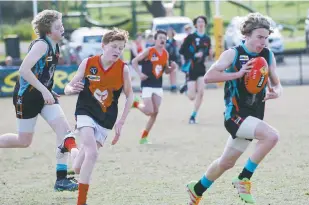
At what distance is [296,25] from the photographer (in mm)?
41594

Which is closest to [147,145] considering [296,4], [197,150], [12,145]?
[197,150]

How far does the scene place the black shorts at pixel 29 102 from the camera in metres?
8.23

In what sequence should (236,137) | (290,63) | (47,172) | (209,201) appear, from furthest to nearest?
(290,63), (47,172), (209,201), (236,137)

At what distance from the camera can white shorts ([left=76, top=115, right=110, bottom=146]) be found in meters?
7.28

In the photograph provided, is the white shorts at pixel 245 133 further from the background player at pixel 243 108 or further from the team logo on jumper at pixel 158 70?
the team logo on jumper at pixel 158 70

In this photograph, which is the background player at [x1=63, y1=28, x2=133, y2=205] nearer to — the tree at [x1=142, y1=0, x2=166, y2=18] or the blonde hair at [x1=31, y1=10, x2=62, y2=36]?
the blonde hair at [x1=31, y1=10, x2=62, y2=36]

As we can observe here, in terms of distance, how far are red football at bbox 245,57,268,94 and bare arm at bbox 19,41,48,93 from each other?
206cm

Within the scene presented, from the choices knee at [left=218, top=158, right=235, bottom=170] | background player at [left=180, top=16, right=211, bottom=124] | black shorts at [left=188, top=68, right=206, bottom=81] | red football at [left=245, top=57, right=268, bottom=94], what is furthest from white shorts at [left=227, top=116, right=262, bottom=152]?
black shorts at [left=188, top=68, right=206, bottom=81]

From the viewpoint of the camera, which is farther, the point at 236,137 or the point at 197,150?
the point at 197,150

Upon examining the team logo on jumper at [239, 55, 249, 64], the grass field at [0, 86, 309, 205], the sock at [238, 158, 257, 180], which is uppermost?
the team logo on jumper at [239, 55, 249, 64]

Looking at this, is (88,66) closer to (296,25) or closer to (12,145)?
(12,145)

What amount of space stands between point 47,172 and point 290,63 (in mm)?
21970

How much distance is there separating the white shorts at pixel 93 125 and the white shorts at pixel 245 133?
1138 mm

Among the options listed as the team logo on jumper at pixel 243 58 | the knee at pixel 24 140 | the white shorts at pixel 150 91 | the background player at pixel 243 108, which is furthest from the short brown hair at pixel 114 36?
the white shorts at pixel 150 91
